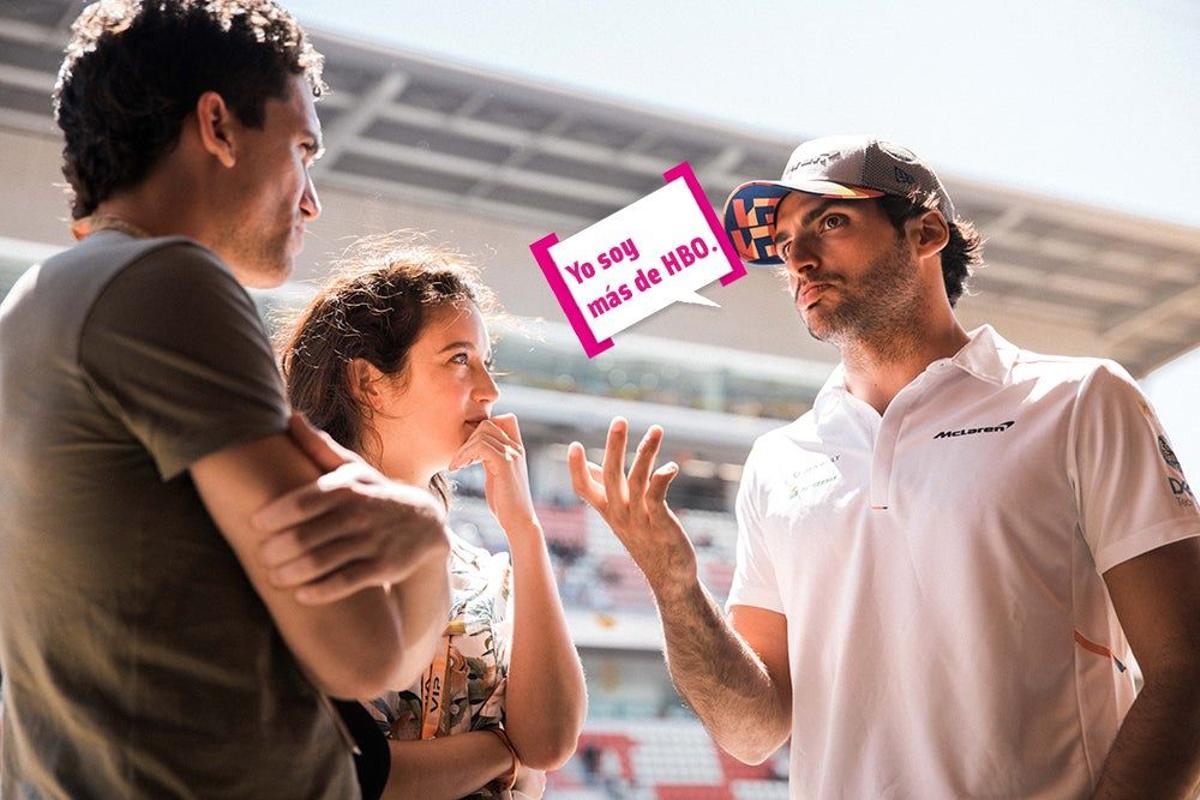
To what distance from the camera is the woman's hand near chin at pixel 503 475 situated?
167 cm

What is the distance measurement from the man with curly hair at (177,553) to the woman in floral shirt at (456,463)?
1.89ft

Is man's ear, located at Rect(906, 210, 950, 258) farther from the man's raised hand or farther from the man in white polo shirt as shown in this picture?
the man's raised hand

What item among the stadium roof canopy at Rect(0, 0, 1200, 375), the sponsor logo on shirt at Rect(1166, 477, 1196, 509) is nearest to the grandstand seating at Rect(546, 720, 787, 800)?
the stadium roof canopy at Rect(0, 0, 1200, 375)

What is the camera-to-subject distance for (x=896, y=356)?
1.99 meters

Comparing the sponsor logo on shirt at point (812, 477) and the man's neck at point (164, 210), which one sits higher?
the man's neck at point (164, 210)

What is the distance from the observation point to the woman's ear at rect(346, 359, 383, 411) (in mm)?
1695

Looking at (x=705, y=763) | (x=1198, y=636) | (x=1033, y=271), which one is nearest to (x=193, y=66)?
(x=1198, y=636)

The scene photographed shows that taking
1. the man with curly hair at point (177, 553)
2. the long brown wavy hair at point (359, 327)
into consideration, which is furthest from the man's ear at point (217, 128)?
the long brown wavy hair at point (359, 327)

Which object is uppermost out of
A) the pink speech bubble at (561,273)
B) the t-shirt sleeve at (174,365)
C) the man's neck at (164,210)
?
the man's neck at (164,210)

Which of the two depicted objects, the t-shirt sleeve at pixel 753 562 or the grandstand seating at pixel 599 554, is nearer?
the t-shirt sleeve at pixel 753 562

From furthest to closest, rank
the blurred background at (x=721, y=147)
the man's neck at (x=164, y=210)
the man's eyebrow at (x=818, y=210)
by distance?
the blurred background at (x=721, y=147) → the man's eyebrow at (x=818, y=210) → the man's neck at (x=164, y=210)

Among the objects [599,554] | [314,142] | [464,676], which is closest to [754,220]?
[464,676]

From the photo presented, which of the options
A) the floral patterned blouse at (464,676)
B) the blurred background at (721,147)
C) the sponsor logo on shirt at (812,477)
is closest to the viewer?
the floral patterned blouse at (464,676)

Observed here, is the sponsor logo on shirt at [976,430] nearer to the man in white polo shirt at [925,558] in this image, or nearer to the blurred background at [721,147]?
the man in white polo shirt at [925,558]
